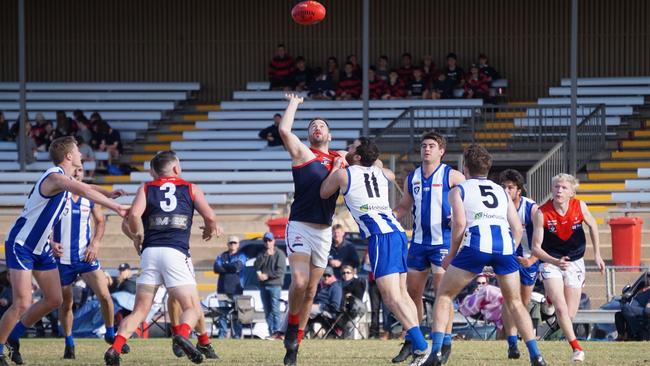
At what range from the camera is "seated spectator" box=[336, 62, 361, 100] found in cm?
2655

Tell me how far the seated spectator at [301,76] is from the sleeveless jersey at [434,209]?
15.9 m

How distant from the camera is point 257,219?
22.6 metres

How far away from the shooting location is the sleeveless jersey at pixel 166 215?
10.5 m

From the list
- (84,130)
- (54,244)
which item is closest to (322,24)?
(84,130)

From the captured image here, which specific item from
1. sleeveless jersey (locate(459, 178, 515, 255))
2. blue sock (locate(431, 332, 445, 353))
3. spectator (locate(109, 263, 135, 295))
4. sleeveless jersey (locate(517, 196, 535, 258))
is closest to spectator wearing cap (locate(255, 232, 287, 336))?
spectator (locate(109, 263, 135, 295))

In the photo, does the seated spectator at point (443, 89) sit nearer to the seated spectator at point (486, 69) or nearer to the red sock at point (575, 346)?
the seated spectator at point (486, 69)

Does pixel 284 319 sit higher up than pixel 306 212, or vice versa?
pixel 306 212

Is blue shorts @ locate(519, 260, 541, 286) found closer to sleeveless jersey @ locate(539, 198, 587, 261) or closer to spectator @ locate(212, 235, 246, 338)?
sleeveless jersey @ locate(539, 198, 587, 261)

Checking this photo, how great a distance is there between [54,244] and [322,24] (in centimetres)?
1772

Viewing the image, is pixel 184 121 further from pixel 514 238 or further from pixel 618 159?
pixel 514 238

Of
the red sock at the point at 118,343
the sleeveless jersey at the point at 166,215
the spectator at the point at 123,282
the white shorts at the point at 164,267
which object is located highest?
the sleeveless jersey at the point at 166,215

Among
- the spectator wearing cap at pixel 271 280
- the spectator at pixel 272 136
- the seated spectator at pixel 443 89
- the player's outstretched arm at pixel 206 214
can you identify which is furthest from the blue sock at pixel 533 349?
the seated spectator at pixel 443 89

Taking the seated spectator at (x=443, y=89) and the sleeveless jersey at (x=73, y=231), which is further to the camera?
the seated spectator at (x=443, y=89)

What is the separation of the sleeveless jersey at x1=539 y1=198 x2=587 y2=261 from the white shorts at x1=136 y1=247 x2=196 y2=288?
377 centimetres
